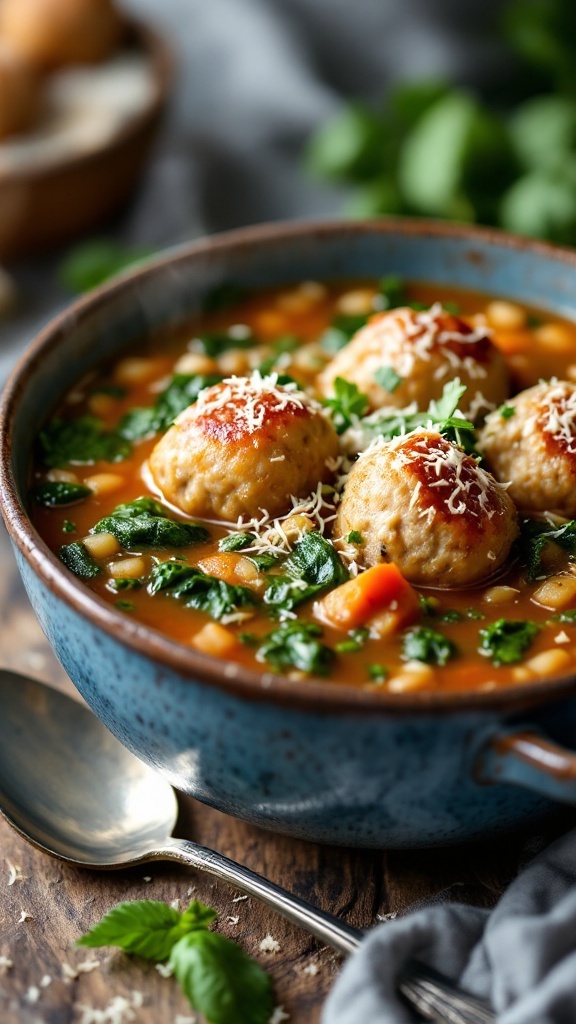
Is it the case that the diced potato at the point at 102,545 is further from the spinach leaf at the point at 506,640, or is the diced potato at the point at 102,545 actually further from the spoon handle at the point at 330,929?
the spinach leaf at the point at 506,640

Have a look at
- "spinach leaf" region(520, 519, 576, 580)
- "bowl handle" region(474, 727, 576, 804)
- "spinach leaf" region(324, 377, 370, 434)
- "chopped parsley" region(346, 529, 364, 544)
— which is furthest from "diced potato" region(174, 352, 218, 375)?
"bowl handle" region(474, 727, 576, 804)

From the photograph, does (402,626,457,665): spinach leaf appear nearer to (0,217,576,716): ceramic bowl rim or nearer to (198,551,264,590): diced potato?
(0,217,576,716): ceramic bowl rim

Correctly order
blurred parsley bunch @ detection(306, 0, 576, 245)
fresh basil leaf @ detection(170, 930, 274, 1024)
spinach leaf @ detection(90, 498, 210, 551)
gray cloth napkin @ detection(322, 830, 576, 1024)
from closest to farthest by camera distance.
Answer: gray cloth napkin @ detection(322, 830, 576, 1024) → fresh basil leaf @ detection(170, 930, 274, 1024) → spinach leaf @ detection(90, 498, 210, 551) → blurred parsley bunch @ detection(306, 0, 576, 245)

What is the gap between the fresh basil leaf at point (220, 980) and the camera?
3.02 meters

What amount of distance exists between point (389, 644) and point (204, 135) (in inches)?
216

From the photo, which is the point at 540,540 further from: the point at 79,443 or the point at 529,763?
the point at 79,443

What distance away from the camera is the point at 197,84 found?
8125 millimetres

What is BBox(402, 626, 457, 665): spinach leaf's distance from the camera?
326cm

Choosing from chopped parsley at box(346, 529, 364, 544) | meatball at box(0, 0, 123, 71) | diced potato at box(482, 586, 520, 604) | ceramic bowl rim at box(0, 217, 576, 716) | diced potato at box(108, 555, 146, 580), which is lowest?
diced potato at box(482, 586, 520, 604)

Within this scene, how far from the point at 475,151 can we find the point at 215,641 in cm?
402

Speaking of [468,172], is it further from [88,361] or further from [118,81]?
[88,361]

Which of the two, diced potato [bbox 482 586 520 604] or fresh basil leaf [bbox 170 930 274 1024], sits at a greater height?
diced potato [bbox 482 586 520 604]

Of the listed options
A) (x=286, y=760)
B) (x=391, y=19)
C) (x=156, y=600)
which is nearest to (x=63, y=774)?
(x=156, y=600)

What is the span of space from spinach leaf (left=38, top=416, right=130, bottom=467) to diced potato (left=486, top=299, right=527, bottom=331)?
5.54 ft
